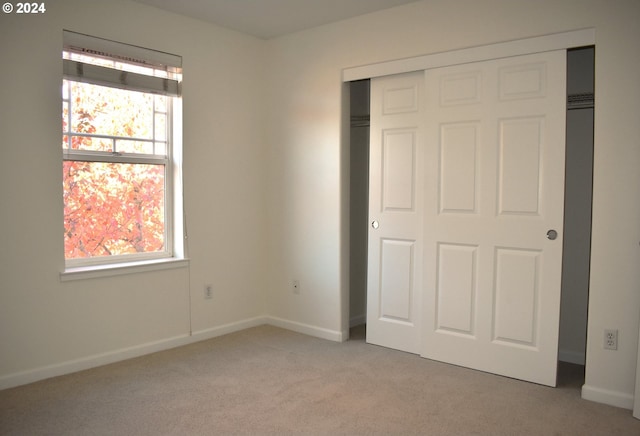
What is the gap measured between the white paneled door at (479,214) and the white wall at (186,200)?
4.26 ft

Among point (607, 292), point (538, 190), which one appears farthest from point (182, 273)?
point (607, 292)

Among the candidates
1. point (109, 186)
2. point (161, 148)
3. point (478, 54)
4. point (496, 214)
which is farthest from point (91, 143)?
point (496, 214)

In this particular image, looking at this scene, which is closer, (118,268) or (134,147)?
(118,268)

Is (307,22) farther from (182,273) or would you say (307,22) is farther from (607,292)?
(607,292)

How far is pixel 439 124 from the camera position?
3.67m

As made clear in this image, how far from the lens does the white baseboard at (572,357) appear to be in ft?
12.1

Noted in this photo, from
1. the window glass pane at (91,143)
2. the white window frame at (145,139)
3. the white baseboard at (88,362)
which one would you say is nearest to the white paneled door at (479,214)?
the white window frame at (145,139)

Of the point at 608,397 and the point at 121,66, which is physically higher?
the point at 121,66

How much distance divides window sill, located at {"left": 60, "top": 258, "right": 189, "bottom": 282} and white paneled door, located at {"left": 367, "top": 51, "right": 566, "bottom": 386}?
1.71 meters

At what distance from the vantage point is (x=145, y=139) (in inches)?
156

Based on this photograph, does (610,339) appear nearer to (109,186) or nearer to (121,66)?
(109,186)

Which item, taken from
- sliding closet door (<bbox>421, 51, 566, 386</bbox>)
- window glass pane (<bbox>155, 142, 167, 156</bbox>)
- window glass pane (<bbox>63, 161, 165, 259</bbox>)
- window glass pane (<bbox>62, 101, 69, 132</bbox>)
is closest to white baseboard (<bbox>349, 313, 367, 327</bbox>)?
sliding closet door (<bbox>421, 51, 566, 386</bbox>)

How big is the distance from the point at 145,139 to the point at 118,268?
3.39 ft

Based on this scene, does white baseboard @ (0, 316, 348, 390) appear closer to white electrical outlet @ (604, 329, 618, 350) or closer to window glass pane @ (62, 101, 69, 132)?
window glass pane @ (62, 101, 69, 132)
